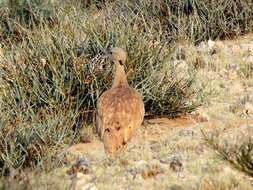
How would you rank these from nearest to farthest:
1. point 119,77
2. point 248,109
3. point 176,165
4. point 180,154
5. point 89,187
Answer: point 89,187
point 176,165
point 180,154
point 119,77
point 248,109

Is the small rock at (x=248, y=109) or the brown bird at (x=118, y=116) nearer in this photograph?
the brown bird at (x=118, y=116)

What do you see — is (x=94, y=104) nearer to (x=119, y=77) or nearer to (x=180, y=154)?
(x=119, y=77)

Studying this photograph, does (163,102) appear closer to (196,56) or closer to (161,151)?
(161,151)

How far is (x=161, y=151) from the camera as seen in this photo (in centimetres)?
679

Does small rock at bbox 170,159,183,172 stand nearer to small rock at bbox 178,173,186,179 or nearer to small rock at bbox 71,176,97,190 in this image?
small rock at bbox 178,173,186,179

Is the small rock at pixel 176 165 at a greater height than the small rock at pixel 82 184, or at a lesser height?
lesser

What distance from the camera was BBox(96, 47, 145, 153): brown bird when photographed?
6.29 meters

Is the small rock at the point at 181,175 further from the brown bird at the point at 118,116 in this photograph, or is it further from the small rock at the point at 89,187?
the small rock at the point at 89,187

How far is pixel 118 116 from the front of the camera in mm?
6410

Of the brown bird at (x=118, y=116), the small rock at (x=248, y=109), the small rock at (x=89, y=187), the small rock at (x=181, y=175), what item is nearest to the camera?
the small rock at (x=89, y=187)

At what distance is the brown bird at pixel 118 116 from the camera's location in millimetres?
6293

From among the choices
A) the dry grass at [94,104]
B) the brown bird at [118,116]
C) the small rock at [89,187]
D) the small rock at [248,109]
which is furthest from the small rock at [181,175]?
the small rock at [248,109]

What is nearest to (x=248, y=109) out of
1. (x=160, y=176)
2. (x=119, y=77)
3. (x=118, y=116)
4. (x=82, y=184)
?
(x=119, y=77)

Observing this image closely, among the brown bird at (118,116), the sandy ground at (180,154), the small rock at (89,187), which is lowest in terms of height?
the sandy ground at (180,154)
